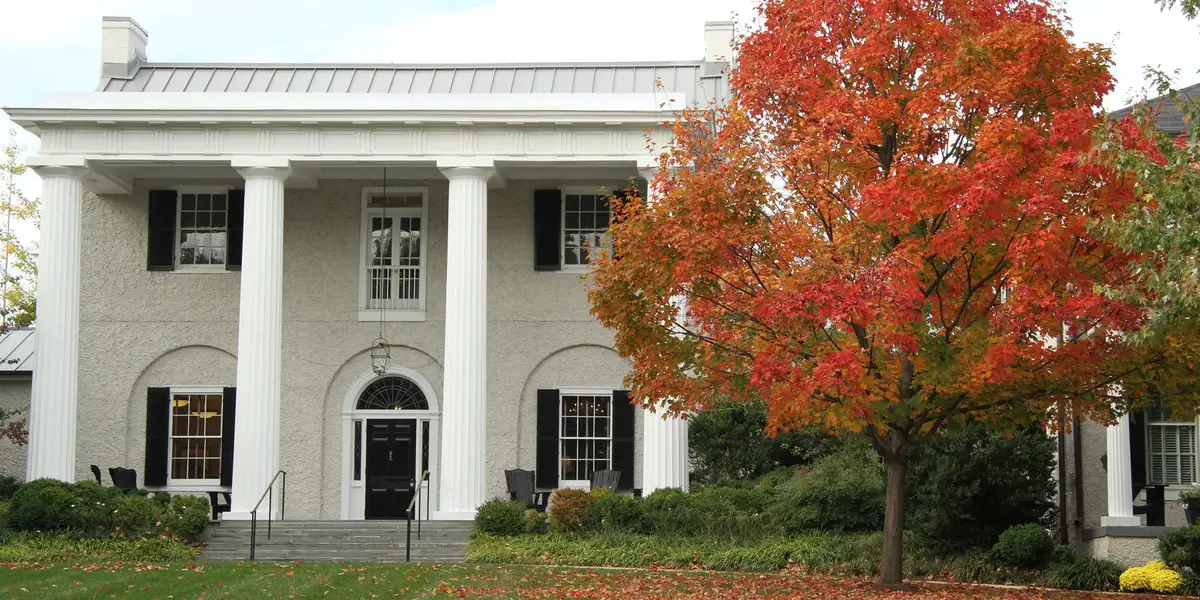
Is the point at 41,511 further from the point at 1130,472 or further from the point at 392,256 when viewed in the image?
the point at 1130,472

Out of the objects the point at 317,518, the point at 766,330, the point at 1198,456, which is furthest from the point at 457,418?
the point at 1198,456

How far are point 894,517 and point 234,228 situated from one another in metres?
15.6

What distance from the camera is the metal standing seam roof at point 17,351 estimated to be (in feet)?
97.0

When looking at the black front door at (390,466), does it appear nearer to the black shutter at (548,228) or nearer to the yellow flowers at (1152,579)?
the black shutter at (548,228)

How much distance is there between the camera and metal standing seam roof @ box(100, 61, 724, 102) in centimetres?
2784

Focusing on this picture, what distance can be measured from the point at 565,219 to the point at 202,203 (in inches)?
283

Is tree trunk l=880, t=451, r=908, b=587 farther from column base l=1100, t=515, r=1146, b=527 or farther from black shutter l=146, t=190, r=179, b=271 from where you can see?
black shutter l=146, t=190, r=179, b=271

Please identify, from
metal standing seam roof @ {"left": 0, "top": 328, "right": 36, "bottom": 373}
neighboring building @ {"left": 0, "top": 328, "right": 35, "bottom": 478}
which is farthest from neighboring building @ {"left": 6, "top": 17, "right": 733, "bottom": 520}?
metal standing seam roof @ {"left": 0, "top": 328, "right": 36, "bottom": 373}

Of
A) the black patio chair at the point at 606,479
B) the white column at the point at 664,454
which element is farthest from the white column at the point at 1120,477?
the black patio chair at the point at 606,479

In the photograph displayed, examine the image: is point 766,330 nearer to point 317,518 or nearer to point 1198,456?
point 1198,456

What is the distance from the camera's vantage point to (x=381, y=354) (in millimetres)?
27266

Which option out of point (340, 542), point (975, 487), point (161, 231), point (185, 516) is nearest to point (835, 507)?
point (975, 487)

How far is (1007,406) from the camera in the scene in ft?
51.9

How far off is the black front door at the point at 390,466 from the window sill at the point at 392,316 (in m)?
1.97
